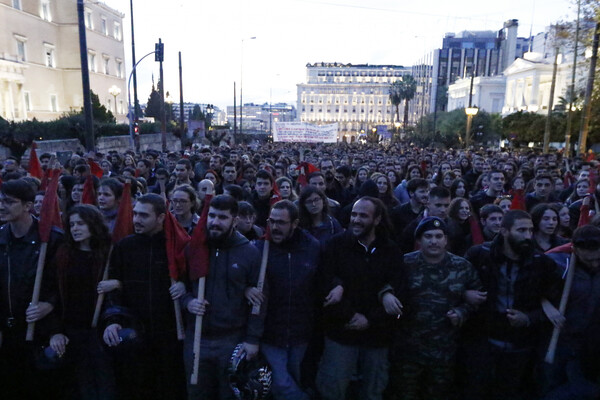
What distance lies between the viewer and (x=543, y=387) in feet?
11.6

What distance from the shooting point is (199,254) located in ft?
11.0

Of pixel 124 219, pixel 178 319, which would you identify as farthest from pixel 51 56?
pixel 178 319

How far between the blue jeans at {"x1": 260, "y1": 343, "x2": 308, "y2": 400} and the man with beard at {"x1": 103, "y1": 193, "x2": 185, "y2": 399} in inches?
29.7

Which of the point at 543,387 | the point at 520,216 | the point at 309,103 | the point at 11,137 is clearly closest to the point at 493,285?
the point at 520,216

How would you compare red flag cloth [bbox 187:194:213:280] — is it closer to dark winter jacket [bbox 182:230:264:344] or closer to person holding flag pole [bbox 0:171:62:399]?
dark winter jacket [bbox 182:230:264:344]

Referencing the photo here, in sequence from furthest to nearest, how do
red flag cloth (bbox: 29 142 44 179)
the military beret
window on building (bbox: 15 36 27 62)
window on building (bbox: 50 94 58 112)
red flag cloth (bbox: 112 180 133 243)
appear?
window on building (bbox: 50 94 58 112) < window on building (bbox: 15 36 27 62) < red flag cloth (bbox: 29 142 44 179) < red flag cloth (bbox: 112 180 133 243) < the military beret

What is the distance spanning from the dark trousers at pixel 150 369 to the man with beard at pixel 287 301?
714mm

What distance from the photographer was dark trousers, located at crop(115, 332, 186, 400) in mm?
3487

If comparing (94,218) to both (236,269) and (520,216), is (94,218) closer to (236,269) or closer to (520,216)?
(236,269)

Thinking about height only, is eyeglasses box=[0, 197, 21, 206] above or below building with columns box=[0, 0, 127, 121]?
below

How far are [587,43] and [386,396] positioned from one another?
19860 millimetres

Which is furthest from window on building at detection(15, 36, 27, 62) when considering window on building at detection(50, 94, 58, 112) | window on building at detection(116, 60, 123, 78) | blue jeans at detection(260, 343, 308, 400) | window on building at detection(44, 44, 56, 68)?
blue jeans at detection(260, 343, 308, 400)

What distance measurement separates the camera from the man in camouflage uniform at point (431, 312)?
11.3 ft

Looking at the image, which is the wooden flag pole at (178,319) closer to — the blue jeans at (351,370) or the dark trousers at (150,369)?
the dark trousers at (150,369)
